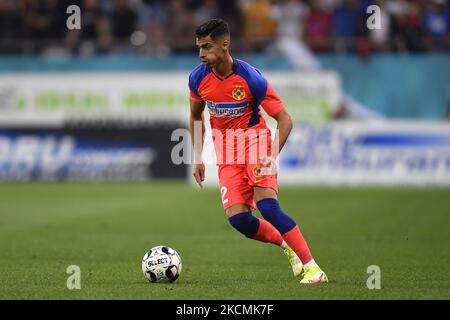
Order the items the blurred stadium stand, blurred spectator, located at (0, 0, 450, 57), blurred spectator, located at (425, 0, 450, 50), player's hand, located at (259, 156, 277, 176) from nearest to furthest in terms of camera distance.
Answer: player's hand, located at (259, 156, 277, 176)
the blurred stadium stand
blurred spectator, located at (425, 0, 450, 50)
blurred spectator, located at (0, 0, 450, 57)

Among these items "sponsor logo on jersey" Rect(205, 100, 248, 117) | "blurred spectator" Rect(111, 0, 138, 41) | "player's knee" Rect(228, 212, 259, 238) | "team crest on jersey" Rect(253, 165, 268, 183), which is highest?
"blurred spectator" Rect(111, 0, 138, 41)

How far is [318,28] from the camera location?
2498 cm

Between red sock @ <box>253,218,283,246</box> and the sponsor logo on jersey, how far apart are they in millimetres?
1122

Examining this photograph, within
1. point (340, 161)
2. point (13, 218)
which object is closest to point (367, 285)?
point (13, 218)

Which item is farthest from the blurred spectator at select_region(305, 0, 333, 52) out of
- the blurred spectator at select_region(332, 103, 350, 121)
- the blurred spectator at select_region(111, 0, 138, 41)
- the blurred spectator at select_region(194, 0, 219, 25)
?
the blurred spectator at select_region(111, 0, 138, 41)

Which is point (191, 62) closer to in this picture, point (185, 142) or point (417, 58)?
point (185, 142)

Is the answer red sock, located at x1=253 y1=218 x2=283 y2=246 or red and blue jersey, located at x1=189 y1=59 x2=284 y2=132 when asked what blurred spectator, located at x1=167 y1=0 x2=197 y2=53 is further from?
red sock, located at x1=253 y1=218 x2=283 y2=246

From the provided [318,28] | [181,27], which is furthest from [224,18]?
[318,28]

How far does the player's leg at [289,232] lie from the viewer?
29.9ft

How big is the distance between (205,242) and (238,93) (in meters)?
4.80

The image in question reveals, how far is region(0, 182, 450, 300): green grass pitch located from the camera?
8.73 meters

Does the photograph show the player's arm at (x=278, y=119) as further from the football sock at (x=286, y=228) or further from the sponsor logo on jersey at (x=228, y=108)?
the football sock at (x=286, y=228)

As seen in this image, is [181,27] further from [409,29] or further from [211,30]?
[211,30]

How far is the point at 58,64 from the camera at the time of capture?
25.8 meters
